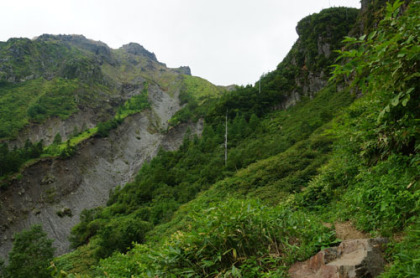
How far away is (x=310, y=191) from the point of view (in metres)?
9.89

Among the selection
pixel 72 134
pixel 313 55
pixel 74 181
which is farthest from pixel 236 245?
pixel 72 134

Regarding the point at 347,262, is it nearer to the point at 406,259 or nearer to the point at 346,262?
the point at 346,262

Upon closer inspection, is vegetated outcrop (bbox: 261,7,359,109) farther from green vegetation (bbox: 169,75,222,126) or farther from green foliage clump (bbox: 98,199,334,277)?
green foliage clump (bbox: 98,199,334,277)

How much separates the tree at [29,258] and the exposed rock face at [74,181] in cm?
1889

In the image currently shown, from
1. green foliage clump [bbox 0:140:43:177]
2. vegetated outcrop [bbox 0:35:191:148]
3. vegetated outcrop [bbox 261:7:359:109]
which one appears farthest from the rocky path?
vegetated outcrop [bbox 0:35:191:148]

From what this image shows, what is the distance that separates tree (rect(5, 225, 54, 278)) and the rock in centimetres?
2166

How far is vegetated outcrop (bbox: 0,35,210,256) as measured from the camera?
4497 cm

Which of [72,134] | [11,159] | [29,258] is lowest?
[29,258]

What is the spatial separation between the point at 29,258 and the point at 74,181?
125 feet

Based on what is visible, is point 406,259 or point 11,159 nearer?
point 406,259

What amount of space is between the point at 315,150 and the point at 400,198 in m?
16.2

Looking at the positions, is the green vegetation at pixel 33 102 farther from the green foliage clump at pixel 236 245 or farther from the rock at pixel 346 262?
the rock at pixel 346 262

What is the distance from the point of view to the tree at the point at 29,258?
19141 millimetres

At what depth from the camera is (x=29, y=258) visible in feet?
67.0
